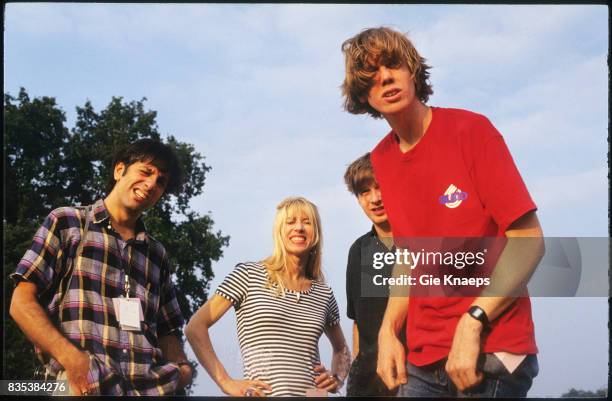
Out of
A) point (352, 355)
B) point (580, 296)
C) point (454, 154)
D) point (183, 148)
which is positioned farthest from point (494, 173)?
point (183, 148)

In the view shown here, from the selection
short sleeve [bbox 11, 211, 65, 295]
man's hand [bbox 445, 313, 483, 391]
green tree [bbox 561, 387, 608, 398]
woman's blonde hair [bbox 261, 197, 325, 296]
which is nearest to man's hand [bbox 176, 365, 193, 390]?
woman's blonde hair [bbox 261, 197, 325, 296]

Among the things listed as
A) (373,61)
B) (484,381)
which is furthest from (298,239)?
(484,381)

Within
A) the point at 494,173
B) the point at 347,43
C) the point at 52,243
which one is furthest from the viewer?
the point at 347,43

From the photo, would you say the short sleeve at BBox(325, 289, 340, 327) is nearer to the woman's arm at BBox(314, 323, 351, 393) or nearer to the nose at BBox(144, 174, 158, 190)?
the woman's arm at BBox(314, 323, 351, 393)

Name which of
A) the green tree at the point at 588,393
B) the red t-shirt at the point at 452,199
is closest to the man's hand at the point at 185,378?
the red t-shirt at the point at 452,199

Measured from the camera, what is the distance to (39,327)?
8.38ft

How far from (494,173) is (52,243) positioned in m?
1.49

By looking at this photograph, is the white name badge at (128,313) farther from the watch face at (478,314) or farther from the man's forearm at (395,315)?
the watch face at (478,314)

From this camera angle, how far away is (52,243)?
8.48ft

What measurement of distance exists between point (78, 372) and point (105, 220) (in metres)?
0.53

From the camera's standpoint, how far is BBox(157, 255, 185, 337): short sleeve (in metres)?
2.78

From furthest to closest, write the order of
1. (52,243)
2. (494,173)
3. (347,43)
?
(347,43)
(52,243)
(494,173)

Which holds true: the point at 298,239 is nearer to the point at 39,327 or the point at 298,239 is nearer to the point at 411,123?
the point at 411,123

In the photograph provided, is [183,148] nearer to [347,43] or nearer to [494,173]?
[347,43]
